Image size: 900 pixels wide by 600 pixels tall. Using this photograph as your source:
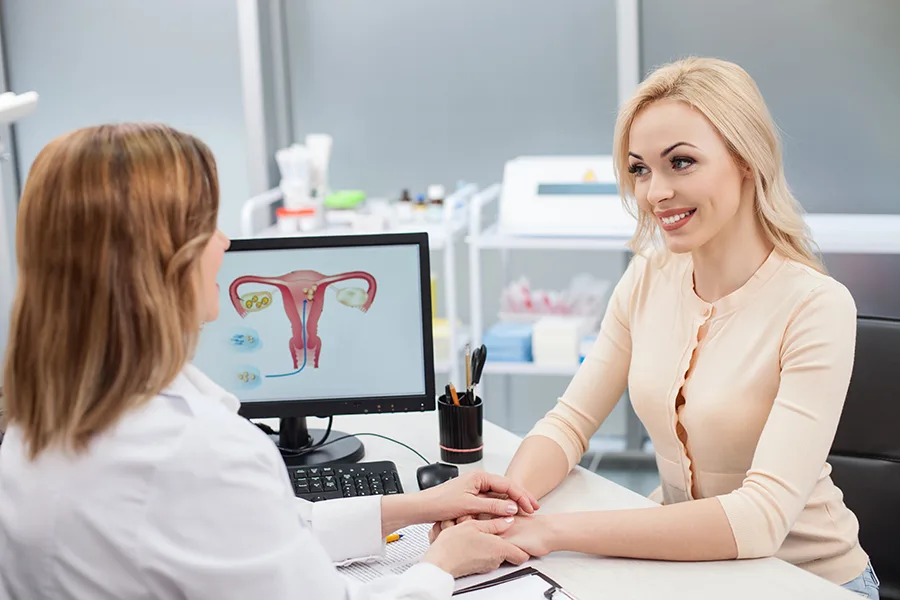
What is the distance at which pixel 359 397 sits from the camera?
1.66 metres

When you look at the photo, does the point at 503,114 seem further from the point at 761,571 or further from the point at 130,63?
the point at 761,571

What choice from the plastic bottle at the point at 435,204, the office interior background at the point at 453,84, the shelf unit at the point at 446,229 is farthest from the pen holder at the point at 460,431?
the office interior background at the point at 453,84

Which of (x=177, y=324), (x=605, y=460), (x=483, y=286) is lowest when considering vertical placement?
(x=605, y=460)

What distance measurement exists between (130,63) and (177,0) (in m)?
0.27

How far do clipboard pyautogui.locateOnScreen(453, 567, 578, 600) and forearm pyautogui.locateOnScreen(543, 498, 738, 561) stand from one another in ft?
0.24

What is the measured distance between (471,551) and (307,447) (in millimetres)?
547

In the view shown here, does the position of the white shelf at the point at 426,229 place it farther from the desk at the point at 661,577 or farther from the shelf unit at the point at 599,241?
the desk at the point at 661,577

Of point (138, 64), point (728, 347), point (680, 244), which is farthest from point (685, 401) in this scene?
point (138, 64)

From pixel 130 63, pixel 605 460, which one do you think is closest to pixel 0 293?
pixel 130 63

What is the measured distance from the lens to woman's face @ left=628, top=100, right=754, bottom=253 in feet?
4.84

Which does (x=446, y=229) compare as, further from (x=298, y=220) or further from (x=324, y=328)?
(x=324, y=328)

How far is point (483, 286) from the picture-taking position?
11.2 ft

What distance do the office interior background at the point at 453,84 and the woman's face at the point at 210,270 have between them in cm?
213

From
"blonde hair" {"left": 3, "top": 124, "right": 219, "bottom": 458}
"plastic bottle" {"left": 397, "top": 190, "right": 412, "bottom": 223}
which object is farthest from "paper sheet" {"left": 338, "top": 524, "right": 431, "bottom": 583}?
"plastic bottle" {"left": 397, "top": 190, "right": 412, "bottom": 223}
